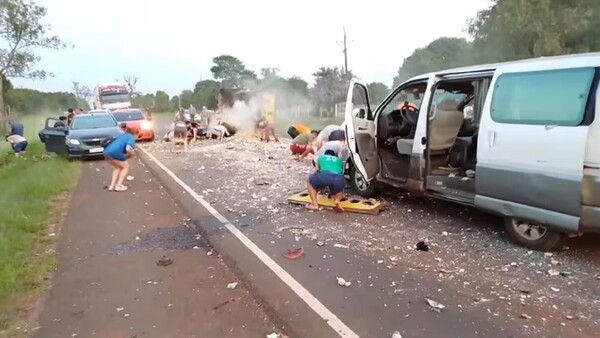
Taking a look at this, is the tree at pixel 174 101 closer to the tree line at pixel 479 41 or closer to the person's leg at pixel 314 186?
the tree line at pixel 479 41

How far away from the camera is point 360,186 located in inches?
297

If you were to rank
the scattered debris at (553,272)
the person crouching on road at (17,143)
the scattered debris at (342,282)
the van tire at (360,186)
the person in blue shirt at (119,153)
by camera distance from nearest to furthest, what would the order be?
the scattered debris at (342,282)
the scattered debris at (553,272)
the van tire at (360,186)
the person in blue shirt at (119,153)
the person crouching on road at (17,143)

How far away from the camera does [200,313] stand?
368 cm

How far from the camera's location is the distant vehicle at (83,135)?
13.7 m

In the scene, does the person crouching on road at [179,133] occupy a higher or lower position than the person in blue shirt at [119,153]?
lower

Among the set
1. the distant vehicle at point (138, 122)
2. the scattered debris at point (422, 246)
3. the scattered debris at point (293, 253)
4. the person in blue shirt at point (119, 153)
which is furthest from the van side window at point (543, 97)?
the distant vehicle at point (138, 122)

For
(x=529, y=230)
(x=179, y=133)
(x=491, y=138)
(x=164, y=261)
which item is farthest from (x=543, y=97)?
(x=179, y=133)

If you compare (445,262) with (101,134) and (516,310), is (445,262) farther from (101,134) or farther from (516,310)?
(101,134)

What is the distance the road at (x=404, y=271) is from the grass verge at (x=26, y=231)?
1.83 meters

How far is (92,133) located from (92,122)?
3.47 feet

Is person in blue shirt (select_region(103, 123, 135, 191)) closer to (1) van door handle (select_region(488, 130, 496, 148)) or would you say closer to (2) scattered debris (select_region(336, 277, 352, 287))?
(2) scattered debris (select_region(336, 277, 352, 287))

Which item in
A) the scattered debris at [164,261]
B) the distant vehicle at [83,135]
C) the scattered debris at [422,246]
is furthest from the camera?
the distant vehicle at [83,135]

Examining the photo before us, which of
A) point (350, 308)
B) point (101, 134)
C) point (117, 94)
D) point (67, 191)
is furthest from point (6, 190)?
point (117, 94)

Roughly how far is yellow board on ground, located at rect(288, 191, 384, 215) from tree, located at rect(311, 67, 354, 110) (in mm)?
39273
